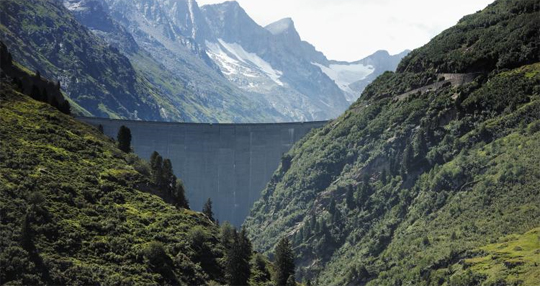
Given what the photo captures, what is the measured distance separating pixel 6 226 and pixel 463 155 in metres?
88.4

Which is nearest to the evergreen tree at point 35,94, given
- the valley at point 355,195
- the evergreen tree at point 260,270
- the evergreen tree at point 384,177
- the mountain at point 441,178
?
the valley at point 355,195

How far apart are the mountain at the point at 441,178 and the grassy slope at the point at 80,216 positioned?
36863 mm

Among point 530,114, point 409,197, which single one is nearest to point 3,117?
point 409,197

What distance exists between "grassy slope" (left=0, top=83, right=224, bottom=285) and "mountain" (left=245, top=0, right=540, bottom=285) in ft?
121

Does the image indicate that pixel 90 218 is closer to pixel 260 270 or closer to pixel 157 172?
pixel 260 270

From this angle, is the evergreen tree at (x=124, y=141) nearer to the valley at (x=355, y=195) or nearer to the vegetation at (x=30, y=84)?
the valley at (x=355, y=195)

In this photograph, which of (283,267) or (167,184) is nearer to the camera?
(283,267)

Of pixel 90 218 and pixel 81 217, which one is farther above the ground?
pixel 81 217

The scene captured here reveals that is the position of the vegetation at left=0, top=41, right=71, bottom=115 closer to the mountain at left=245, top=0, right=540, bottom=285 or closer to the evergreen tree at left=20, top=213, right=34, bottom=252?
the mountain at left=245, top=0, right=540, bottom=285

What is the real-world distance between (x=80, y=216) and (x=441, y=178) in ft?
234

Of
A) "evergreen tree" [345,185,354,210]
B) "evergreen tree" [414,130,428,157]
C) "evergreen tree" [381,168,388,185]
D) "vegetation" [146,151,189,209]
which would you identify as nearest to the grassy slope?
"vegetation" [146,151,189,209]

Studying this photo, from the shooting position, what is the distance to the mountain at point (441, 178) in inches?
5025

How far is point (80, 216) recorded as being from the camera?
10006 centimetres

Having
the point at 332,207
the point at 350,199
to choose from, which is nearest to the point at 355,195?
the point at 350,199
